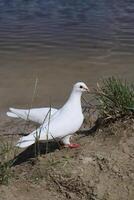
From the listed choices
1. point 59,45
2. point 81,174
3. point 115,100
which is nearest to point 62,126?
point 115,100

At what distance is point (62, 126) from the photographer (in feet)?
18.1

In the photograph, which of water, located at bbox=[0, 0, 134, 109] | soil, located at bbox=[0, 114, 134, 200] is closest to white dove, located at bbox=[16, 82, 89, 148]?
soil, located at bbox=[0, 114, 134, 200]

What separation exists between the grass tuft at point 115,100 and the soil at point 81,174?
0.25 m

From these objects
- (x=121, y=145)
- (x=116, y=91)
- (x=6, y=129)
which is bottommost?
(x=6, y=129)

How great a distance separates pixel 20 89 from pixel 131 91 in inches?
139

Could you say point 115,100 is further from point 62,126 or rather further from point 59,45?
point 59,45

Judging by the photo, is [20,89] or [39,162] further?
[20,89]

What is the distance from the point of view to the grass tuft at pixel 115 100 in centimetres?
565

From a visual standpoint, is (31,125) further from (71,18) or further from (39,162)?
(71,18)

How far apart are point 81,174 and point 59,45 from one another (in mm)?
7344

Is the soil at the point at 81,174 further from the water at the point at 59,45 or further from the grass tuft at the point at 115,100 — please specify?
the water at the point at 59,45

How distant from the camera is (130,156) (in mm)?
5145

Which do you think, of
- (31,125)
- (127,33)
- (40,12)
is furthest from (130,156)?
(40,12)

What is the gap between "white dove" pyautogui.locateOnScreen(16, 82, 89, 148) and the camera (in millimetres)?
5324
